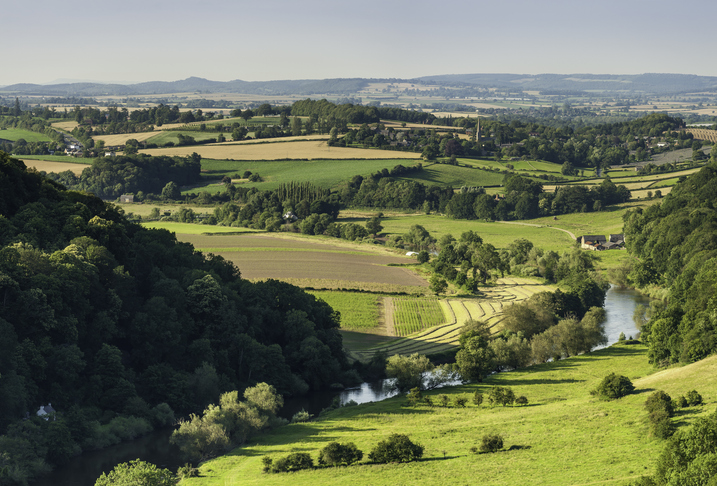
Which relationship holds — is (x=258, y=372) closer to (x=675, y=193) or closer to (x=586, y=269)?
(x=586, y=269)

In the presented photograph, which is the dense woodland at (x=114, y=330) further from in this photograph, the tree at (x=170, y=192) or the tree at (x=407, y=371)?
the tree at (x=170, y=192)

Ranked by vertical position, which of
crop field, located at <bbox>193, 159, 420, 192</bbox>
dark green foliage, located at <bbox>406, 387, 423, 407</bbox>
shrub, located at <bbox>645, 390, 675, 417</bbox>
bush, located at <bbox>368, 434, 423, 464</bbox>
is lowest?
dark green foliage, located at <bbox>406, 387, 423, 407</bbox>

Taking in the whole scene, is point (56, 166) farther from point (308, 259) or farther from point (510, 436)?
point (510, 436)

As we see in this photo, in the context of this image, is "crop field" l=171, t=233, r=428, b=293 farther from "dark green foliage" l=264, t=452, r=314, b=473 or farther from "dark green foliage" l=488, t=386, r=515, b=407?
"dark green foliage" l=264, t=452, r=314, b=473

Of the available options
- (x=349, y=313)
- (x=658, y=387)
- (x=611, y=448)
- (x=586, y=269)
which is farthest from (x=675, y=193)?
(x=611, y=448)

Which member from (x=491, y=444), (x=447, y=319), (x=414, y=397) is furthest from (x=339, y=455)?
(x=447, y=319)

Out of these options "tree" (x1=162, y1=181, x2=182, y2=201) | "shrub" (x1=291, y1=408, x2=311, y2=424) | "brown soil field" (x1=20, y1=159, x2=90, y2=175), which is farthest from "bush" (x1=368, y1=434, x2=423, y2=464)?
"brown soil field" (x1=20, y1=159, x2=90, y2=175)
